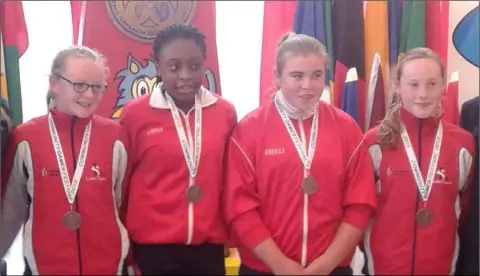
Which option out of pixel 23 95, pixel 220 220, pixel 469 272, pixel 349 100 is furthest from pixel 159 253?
pixel 469 272

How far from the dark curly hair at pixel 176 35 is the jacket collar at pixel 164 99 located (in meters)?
0.09

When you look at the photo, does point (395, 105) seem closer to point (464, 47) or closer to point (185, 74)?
point (464, 47)

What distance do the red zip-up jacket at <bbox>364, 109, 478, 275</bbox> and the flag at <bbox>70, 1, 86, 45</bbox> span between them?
62 cm

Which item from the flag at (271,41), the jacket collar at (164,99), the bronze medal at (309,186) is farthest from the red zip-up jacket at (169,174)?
the bronze medal at (309,186)

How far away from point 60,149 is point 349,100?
0.59 meters

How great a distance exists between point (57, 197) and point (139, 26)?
39cm

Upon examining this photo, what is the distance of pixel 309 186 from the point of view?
43.9 inches

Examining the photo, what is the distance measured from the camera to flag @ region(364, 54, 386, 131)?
929 mm

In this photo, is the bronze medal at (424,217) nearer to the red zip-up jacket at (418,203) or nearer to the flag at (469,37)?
the red zip-up jacket at (418,203)

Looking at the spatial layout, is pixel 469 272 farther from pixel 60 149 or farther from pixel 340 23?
pixel 60 149

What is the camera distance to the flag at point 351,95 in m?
0.97

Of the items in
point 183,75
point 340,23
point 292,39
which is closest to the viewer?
point 340,23

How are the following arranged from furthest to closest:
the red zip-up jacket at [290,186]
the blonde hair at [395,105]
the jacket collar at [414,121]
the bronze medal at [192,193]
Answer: the bronze medal at [192,193] → the red zip-up jacket at [290,186] → the jacket collar at [414,121] → the blonde hair at [395,105]

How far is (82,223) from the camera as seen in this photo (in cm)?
112
